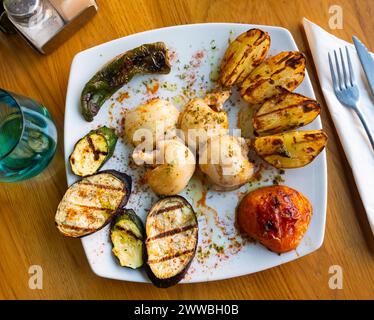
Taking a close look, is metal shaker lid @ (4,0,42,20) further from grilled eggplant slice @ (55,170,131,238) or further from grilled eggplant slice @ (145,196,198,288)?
grilled eggplant slice @ (145,196,198,288)

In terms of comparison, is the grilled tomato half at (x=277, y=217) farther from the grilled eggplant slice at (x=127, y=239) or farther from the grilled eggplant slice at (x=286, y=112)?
the grilled eggplant slice at (x=127, y=239)

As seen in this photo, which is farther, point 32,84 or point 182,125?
point 32,84

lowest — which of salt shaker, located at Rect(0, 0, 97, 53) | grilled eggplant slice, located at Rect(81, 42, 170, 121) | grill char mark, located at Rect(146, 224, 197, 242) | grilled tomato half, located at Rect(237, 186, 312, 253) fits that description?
grilled tomato half, located at Rect(237, 186, 312, 253)

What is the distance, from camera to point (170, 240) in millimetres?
1221

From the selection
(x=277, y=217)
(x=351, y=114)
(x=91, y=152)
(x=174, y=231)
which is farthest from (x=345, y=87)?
(x=91, y=152)

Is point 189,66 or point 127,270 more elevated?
point 189,66

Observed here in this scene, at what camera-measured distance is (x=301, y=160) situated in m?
1.20

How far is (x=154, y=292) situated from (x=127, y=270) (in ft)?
0.45

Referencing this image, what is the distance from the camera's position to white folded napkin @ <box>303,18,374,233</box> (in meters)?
1.29

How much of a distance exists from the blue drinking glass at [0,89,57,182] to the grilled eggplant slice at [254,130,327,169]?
591mm

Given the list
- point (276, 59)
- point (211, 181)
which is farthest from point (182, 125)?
point (276, 59)

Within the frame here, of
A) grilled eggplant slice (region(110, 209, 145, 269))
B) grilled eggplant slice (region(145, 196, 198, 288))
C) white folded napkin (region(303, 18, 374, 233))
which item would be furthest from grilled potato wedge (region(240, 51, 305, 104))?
grilled eggplant slice (region(110, 209, 145, 269))

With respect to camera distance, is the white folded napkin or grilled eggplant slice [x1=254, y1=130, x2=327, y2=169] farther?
the white folded napkin
